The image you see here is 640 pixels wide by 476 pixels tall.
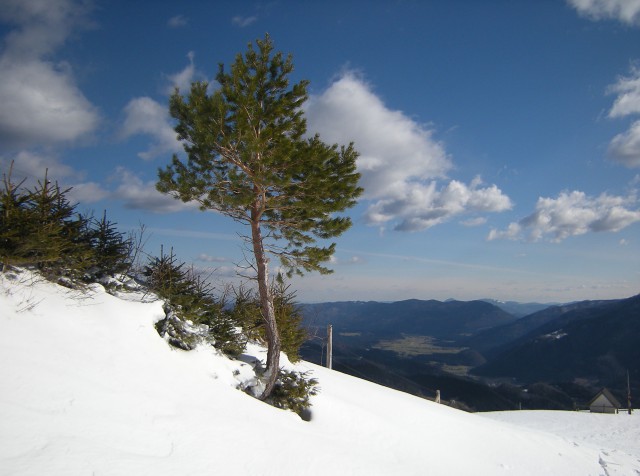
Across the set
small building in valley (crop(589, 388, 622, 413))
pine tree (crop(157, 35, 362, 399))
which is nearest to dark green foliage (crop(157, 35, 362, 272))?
pine tree (crop(157, 35, 362, 399))

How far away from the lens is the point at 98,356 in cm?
628

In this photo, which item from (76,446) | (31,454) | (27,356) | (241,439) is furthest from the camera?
(241,439)

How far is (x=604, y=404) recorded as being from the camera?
4244 centimetres

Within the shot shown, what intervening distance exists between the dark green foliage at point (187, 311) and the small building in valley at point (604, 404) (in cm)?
4858

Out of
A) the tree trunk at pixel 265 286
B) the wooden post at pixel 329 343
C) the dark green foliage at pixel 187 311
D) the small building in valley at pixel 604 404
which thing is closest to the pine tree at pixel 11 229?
the dark green foliage at pixel 187 311

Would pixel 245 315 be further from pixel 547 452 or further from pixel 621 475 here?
pixel 621 475

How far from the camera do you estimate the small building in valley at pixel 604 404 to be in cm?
4150

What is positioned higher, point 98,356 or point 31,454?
point 98,356

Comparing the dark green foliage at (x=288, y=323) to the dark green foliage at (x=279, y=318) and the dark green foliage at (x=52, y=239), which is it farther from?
the dark green foliage at (x=52, y=239)

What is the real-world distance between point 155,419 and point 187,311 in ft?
14.9

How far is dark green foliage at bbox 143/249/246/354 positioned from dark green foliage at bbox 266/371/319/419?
1.65 meters

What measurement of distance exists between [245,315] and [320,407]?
166 inches

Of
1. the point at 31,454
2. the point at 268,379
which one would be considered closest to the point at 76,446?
the point at 31,454

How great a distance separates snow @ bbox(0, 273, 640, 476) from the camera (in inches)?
170
